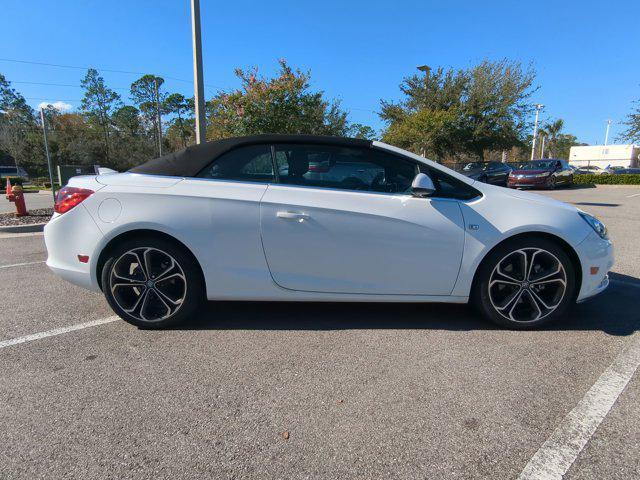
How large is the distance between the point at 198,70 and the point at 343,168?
266 inches

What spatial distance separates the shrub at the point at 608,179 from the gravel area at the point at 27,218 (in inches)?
981

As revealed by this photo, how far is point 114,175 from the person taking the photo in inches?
130

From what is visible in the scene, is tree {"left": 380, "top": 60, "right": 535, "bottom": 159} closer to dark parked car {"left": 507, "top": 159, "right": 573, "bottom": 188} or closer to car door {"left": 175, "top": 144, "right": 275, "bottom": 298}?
dark parked car {"left": 507, "top": 159, "right": 573, "bottom": 188}

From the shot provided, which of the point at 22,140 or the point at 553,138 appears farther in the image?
the point at 553,138

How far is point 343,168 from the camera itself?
3.14m

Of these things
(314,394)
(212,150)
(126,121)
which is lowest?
(314,394)

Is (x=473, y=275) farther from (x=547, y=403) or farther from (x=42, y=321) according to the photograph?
(x=42, y=321)

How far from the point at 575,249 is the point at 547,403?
1.36 m

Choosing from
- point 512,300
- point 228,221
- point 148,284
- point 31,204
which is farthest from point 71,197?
point 31,204

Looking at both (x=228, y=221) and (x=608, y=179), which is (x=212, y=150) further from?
(x=608, y=179)

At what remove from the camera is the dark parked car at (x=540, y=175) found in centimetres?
1764

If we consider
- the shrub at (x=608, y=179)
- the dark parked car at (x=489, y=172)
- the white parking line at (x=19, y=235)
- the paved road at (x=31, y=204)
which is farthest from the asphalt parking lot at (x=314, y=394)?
the shrub at (x=608, y=179)

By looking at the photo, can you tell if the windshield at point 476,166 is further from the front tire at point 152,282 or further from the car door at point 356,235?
the front tire at point 152,282

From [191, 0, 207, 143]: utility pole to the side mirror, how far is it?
21.8 ft
